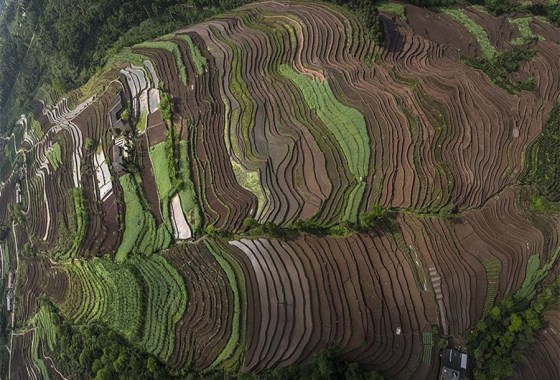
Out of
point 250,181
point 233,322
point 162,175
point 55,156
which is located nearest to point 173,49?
point 162,175

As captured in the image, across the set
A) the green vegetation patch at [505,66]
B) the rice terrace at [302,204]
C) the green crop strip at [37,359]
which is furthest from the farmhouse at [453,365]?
the green crop strip at [37,359]

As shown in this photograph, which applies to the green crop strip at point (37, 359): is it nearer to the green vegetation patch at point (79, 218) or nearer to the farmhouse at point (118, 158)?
the green vegetation patch at point (79, 218)

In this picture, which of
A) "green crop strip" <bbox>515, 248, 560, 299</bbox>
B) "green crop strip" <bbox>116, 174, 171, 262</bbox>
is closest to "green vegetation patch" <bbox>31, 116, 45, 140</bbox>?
"green crop strip" <bbox>116, 174, 171, 262</bbox>

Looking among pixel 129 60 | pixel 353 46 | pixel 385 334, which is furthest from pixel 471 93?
pixel 129 60

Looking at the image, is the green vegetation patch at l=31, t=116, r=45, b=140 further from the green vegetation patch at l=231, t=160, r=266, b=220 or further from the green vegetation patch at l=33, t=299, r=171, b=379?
Answer: the green vegetation patch at l=231, t=160, r=266, b=220

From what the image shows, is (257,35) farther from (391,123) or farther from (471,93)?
(471,93)
